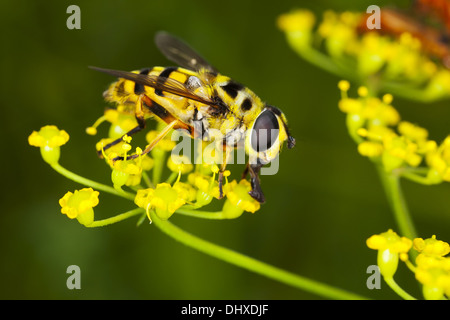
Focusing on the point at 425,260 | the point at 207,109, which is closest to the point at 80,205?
the point at 207,109

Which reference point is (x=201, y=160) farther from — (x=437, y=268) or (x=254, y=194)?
(x=437, y=268)

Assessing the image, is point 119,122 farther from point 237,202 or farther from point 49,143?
point 237,202

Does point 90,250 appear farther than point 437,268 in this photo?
Yes

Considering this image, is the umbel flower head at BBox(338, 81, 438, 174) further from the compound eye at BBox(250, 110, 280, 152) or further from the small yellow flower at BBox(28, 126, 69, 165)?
the small yellow flower at BBox(28, 126, 69, 165)

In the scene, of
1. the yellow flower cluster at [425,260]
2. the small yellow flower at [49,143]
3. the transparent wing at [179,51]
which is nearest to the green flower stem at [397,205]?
the yellow flower cluster at [425,260]

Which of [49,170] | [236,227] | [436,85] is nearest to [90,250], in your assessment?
[49,170]

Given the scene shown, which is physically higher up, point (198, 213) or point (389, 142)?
point (389, 142)

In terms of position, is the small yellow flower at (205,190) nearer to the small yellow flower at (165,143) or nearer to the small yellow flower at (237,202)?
the small yellow flower at (237,202)

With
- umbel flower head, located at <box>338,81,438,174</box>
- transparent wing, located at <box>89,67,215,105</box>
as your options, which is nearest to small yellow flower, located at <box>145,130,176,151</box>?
transparent wing, located at <box>89,67,215,105</box>
